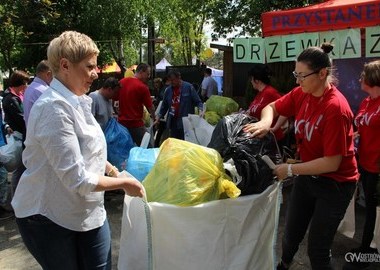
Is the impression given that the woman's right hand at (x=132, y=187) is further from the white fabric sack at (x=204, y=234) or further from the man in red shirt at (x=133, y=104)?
the man in red shirt at (x=133, y=104)

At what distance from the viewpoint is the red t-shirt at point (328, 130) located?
7.36 ft

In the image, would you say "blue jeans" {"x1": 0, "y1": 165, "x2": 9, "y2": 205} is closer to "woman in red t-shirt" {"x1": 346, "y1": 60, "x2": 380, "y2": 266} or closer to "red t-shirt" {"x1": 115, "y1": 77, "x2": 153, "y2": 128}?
"red t-shirt" {"x1": 115, "y1": 77, "x2": 153, "y2": 128}

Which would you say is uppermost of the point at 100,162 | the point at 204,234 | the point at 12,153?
the point at 100,162

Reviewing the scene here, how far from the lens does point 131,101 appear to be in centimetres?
562

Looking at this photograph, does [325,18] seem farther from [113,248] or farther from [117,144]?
[113,248]

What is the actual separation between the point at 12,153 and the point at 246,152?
10.8 ft

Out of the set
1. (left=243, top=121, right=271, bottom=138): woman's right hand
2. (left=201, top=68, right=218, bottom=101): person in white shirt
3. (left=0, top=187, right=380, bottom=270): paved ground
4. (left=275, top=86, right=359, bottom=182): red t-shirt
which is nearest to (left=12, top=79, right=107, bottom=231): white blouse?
(left=243, top=121, right=271, bottom=138): woman's right hand

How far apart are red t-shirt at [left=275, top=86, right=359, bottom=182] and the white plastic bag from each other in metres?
3.40

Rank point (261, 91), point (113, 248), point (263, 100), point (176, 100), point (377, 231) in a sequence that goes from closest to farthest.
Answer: point (377, 231)
point (113, 248)
point (263, 100)
point (261, 91)
point (176, 100)

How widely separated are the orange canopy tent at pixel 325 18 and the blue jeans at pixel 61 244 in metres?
3.97

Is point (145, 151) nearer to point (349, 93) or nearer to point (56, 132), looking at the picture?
point (56, 132)

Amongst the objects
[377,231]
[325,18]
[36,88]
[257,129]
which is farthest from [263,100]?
[36,88]

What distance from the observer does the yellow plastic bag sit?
2258mm

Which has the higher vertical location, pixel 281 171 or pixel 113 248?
pixel 281 171
